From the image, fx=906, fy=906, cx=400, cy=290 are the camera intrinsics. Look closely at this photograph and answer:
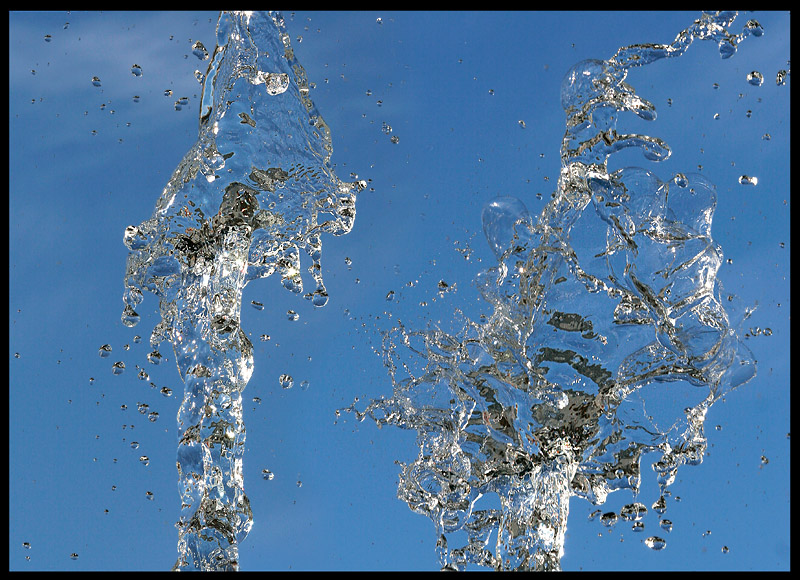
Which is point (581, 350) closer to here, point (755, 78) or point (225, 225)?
point (755, 78)

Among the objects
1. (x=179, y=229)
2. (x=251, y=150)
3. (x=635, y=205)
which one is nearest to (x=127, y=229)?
(x=179, y=229)

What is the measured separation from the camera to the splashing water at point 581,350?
6.26 meters

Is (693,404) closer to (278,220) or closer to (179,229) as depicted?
(278,220)

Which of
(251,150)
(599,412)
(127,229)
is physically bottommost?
(599,412)

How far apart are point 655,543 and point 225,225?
12.2 ft

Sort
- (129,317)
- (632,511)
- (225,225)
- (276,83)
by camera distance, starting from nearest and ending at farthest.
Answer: (276,83) → (225,225) → (129,317) → (632,511)

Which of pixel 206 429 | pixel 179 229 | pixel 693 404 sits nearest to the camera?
pixel 206 429

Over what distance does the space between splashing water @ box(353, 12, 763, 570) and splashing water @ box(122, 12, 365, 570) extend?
1.36 m

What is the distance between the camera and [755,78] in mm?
6242

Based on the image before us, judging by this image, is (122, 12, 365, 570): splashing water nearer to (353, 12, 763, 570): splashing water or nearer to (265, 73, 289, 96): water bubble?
(265, 73, 289, 96): water bubble

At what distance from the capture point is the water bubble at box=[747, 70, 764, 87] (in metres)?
6.21

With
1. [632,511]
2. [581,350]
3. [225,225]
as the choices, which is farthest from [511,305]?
[225,225]

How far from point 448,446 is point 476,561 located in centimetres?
90

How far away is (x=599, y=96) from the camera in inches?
239
